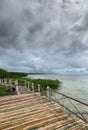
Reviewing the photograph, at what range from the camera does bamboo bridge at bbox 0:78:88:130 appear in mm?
9367

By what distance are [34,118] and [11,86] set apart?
21.1m

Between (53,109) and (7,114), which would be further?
(53,109)

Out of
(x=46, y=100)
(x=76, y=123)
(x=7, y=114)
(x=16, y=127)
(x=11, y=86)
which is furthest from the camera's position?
(x=11, y=86)

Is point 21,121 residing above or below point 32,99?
below

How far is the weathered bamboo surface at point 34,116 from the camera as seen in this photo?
30.7ft

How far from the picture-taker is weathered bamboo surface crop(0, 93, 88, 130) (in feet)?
30.7

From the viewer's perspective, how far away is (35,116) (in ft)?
35.0

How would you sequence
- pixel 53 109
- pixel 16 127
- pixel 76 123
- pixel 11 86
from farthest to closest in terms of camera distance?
pixel 11 86 → pixel 53 109 → pixel 76 123 → pixel 16 127

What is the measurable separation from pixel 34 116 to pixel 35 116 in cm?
7

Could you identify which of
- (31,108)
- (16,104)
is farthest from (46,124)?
(16,104)

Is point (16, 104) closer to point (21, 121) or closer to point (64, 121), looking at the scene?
point (21, 121)

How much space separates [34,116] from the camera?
10.7 m

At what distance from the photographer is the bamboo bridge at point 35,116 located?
9.37 metres

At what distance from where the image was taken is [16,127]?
9.22m
